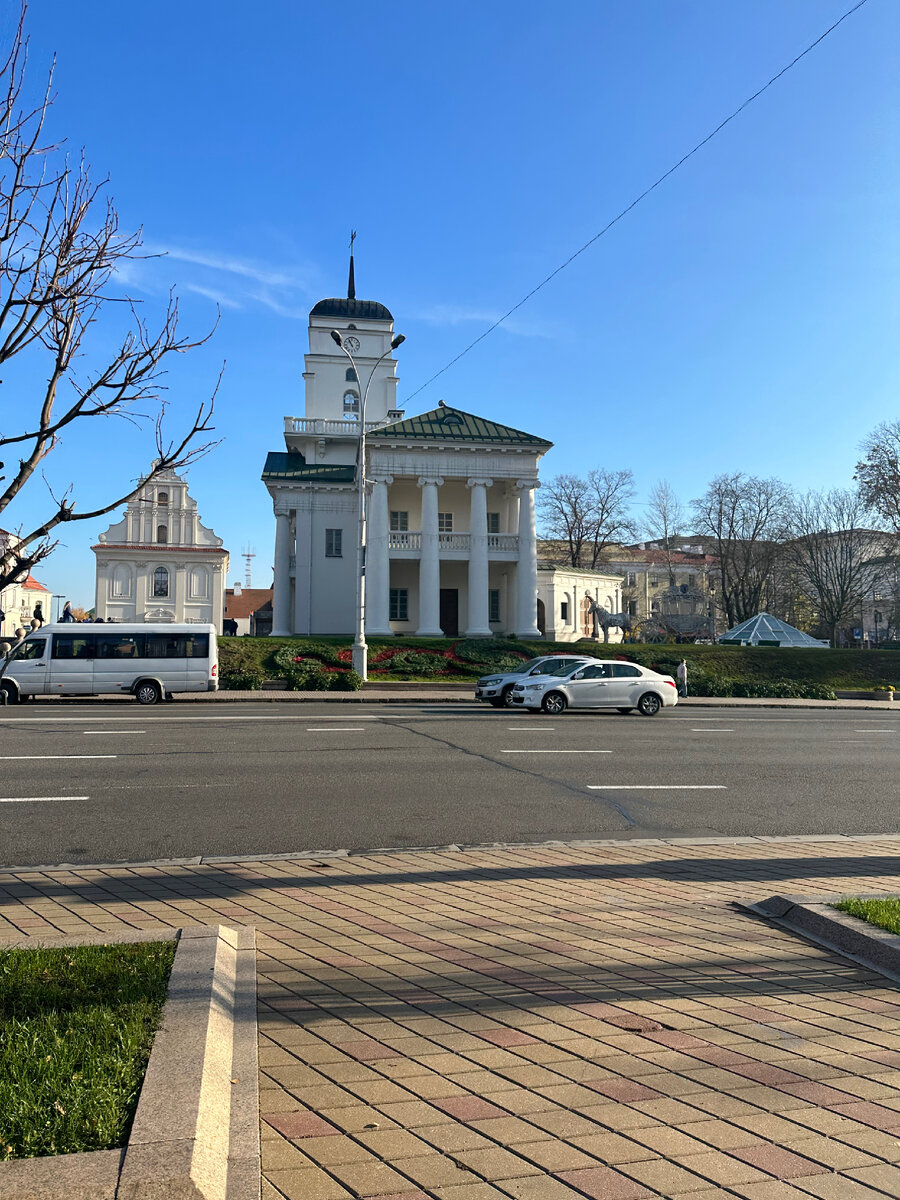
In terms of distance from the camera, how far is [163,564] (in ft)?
205

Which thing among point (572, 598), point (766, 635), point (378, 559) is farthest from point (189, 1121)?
point (572, 598)

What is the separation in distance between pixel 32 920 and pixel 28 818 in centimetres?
382

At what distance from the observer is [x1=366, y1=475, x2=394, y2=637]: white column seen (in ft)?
139

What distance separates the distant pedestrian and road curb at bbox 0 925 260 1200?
3080 cm

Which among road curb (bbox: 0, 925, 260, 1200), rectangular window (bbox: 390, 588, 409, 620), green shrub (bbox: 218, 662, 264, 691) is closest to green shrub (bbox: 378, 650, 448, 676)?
green shrub (bbox: 218, 662, 264, 691)

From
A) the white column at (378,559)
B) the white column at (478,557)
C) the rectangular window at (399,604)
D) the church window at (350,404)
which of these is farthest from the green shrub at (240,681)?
the church window at (350,404)

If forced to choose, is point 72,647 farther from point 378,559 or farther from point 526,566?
point 526,566

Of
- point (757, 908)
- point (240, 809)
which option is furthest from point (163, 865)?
point (757, 908)

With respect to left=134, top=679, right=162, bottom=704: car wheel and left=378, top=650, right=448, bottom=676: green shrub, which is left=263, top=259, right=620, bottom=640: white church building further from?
left=134, top=679, right=162, bottom=704: car wheel

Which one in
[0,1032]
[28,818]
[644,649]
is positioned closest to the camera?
[0,1032]

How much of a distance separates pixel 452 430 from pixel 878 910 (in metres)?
39.5

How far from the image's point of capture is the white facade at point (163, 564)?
2399 inches

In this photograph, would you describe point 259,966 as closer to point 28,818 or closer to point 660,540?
point 28,818

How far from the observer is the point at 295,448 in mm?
55312
